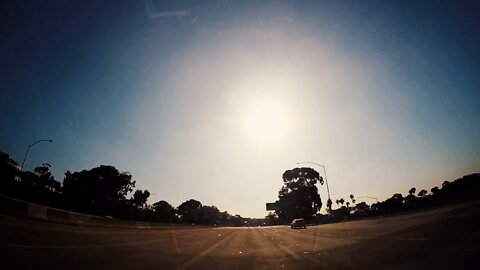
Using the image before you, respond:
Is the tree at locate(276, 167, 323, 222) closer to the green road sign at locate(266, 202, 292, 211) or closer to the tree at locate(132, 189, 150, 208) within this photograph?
the green road sign at locate(266, 202, 292, 211)

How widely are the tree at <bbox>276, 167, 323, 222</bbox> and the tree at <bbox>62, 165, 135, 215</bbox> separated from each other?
53.9 meters

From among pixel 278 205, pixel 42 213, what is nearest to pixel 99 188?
pixel 278 205

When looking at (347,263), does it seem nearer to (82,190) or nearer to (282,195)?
(82,190)

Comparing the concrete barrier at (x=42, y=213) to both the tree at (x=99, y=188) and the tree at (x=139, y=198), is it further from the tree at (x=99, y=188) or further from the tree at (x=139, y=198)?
the tree at (x=139, y=198)

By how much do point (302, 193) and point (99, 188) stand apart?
64528 millimetres

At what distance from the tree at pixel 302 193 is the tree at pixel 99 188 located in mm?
53899

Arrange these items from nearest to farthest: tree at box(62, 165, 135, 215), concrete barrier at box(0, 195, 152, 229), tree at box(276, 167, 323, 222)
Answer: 1. concrete barrier at box(0, 195, 152, 229)
2. tree at box(62, 165, 135, 215)
3. tree at box(276, 167, 323, 222)

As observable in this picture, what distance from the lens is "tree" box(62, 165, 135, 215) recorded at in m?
98.2

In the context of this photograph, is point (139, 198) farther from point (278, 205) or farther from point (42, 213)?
point (42, 213)

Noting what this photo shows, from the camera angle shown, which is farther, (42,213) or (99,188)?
(99,188)

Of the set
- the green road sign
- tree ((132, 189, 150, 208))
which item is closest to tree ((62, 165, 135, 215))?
tree ((132, 189, 150, 208))

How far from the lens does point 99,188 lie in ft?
343

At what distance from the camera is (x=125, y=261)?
11.3m

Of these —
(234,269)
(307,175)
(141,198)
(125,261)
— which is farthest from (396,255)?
(141,198)
